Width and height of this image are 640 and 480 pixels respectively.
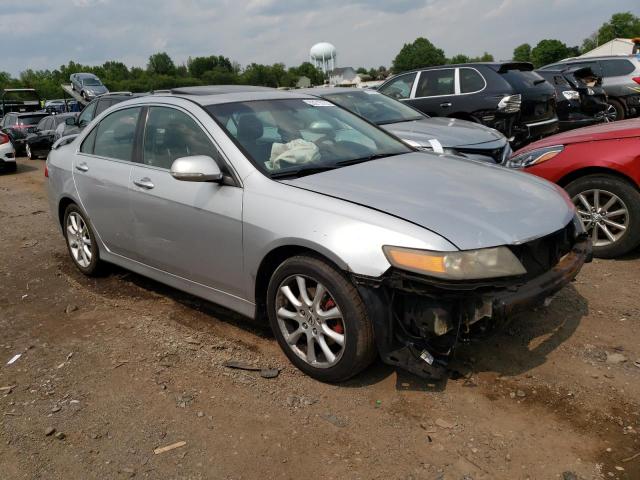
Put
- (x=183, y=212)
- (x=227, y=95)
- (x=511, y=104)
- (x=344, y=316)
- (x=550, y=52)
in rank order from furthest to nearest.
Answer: (x=550, y=52), (x=511, y=104), (x=227, y=95), (x=183, y=212), (x=344, y=316)

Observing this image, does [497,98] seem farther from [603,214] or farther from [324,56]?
[324,56]

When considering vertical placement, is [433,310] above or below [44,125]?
above

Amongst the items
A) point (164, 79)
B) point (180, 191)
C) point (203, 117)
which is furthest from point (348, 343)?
point (164, 79)

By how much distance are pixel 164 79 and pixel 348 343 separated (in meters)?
104

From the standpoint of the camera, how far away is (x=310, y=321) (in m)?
3.19

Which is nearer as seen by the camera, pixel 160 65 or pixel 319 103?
pixel 319 103

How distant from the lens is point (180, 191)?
3.79 meters

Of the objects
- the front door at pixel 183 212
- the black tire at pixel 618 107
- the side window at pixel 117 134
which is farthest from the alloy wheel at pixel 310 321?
the black tire at pixel 618 107

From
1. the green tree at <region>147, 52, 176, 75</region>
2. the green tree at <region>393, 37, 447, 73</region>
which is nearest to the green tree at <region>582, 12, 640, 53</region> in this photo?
the green tree at <region>393, 37, 447, 73</region>

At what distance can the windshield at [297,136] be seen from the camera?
3590mm

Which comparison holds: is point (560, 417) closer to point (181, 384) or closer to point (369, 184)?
point (369, 184)

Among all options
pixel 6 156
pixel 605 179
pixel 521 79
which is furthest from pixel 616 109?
pixel 6 156

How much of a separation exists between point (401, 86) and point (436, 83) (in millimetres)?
788

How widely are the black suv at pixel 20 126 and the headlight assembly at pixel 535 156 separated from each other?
59.1 feet
